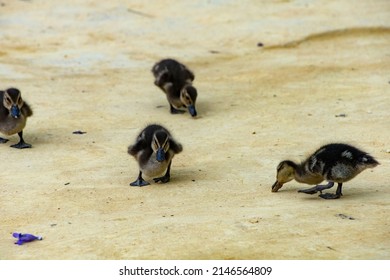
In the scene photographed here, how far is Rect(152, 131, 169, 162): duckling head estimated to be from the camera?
31.1 ft

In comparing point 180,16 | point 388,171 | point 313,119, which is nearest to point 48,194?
point 388,171

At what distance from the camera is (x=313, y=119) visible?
40.1ft

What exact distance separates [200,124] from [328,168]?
4060mm

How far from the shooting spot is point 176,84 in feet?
44.4

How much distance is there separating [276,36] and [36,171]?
26.9 ft

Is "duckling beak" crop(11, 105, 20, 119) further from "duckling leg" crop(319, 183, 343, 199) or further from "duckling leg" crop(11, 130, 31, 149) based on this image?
"duckling leg" crop(319, 183, 343, 199)

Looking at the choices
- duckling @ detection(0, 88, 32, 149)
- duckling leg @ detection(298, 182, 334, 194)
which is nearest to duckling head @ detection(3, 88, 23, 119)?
duckling @ detection(0, 88, 32, 149)

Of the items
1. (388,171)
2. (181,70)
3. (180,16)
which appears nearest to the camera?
(388,171)

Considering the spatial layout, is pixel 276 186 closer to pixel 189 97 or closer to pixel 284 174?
pixel 284 174

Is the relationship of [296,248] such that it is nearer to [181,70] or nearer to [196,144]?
[196,144]

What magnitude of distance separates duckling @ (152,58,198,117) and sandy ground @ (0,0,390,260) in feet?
0.84

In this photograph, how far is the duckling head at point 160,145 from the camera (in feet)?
31.1

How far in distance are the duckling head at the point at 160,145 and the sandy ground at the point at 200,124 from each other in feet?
1.07

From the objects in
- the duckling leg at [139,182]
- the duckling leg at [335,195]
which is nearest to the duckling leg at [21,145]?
the duckling leg at [139,182]
